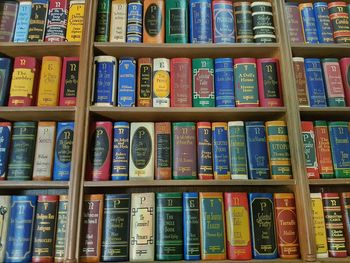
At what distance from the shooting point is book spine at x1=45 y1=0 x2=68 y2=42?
48.6 inches

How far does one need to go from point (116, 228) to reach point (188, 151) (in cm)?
37

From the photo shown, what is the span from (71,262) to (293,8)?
4.22 ft

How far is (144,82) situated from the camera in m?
1.20

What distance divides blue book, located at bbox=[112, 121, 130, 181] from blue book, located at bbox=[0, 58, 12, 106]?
434 millimetres

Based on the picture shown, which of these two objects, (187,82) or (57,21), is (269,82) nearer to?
(187,82)

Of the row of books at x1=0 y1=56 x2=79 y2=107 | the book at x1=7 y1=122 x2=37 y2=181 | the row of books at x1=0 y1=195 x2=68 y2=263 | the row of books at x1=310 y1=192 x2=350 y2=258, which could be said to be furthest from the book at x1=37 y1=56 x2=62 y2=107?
the row of books at x1=310 y1=192 x2=350 y2=258

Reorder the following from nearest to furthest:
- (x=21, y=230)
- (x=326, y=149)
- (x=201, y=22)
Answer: (x=21, y=230) → (x=326, y=149) → (x=201, y=22)

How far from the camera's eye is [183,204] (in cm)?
109

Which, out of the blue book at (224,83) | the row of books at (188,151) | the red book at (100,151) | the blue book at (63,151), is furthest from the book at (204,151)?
the blue book at (63,151)

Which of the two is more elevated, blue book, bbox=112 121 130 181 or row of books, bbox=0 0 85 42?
row of books, bbox=0 0 85 42

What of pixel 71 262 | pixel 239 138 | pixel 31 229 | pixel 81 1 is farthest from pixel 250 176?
pixel 81 1

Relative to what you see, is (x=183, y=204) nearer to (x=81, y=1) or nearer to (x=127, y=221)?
(x=127, y=221)

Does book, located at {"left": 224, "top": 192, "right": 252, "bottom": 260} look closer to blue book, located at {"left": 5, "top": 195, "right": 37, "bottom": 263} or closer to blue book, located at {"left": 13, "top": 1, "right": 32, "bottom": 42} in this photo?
blue book, located at {"left": 5, "top": 195, "right": 37, "bottom": 263}

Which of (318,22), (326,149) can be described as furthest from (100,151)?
(318,22)
